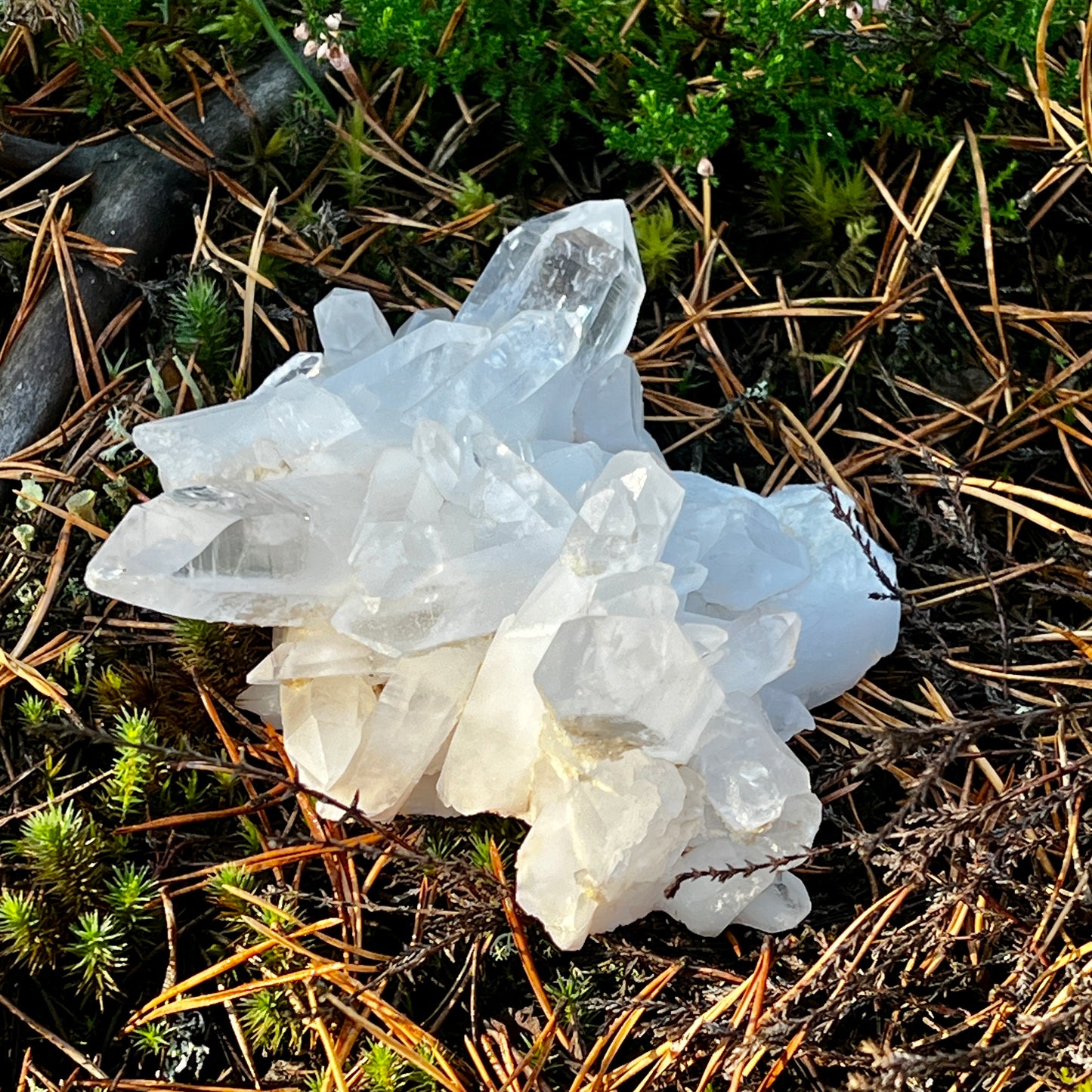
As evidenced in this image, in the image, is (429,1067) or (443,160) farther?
(443,160)

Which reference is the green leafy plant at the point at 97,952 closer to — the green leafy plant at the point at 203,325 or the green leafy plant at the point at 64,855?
the green leafy plant at the point at 64,855

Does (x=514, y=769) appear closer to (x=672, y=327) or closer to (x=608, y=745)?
(x=608, y=745)

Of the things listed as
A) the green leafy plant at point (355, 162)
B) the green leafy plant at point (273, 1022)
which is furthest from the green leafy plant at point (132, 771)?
the green leafy plant at point (355, 162)

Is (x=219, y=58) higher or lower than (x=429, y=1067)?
higher

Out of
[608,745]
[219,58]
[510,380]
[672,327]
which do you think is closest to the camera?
[608,745]

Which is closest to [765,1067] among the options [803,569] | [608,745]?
[608,745]

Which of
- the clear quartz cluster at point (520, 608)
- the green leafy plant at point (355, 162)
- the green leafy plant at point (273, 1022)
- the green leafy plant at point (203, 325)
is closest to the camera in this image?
the clear quartz cluster at point (520, 608)

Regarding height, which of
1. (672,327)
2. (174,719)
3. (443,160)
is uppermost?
(443,160)

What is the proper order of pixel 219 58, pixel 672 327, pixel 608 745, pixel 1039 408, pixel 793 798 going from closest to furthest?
pixel 608 745 → pixel 793 798 → pixel 1039 408 → pixel 672 327 → pixel 219 58

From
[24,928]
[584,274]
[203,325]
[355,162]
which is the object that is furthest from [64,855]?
[355,162]
